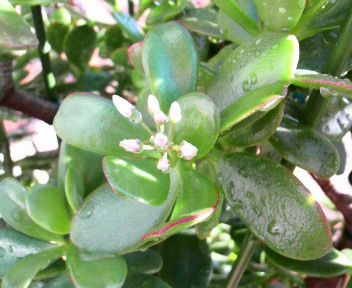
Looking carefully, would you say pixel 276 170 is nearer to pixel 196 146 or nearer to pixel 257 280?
pixel 196 146

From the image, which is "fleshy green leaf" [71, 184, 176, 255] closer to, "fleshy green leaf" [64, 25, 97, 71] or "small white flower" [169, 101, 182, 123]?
"small white flower" [169, 101, 182, 123]

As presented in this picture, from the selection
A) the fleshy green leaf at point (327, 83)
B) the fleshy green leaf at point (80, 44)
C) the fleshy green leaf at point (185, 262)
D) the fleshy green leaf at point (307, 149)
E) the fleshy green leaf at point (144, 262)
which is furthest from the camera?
the fleshy green leaf at point (80, 44)

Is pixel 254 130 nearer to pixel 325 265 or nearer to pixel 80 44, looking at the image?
pixel 325 265

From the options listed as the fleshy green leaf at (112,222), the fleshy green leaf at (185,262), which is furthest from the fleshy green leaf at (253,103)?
the fleshy green leaf at (185,262)

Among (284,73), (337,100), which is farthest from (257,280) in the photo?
(284,73)

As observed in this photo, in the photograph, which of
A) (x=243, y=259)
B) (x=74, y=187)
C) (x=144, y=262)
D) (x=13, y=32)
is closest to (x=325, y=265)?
(x=243, y=259)

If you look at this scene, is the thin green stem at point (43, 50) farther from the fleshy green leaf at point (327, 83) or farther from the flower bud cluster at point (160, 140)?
the fleshy green leaf at point (327, 83)
